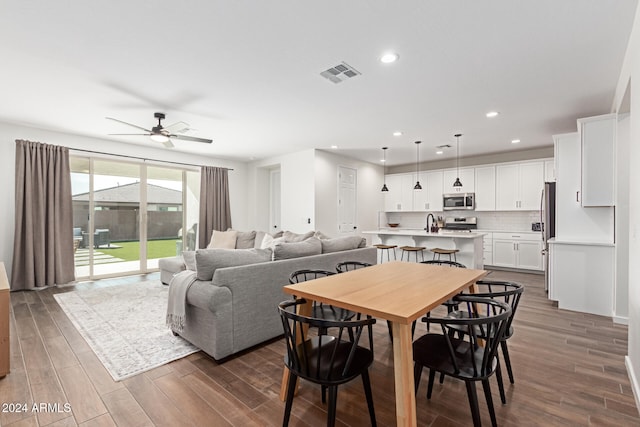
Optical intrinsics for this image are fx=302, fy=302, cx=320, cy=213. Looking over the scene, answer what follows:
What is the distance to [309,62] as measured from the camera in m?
2.85

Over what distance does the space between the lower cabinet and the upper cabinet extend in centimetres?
287

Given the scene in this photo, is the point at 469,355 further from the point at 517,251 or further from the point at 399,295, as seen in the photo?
the point at 517,251

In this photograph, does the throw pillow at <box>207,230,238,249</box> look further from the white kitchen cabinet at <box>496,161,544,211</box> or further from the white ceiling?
the white kitchen cabinet at <box>496,161,544,211</box>

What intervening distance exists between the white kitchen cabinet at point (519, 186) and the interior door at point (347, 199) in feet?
10.5

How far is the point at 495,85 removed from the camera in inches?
131

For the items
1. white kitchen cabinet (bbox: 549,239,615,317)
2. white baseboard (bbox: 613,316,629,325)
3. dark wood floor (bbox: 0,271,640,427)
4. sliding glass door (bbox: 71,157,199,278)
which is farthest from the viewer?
sliding glass door (bbox: 71,157,199,278)

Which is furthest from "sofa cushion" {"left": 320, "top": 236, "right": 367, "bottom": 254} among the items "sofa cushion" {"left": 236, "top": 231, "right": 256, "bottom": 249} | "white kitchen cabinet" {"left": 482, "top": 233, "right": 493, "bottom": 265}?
"white kitchen cabinet" {"left": 482, "top": 233, "right": 493, "bottom": 265}

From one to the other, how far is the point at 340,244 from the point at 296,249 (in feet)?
2.73

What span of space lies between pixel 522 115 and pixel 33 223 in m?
7.65

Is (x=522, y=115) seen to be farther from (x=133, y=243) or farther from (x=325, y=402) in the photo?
(x=133, y=243)

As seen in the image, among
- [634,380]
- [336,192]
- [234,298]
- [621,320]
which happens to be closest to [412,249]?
[336,192]

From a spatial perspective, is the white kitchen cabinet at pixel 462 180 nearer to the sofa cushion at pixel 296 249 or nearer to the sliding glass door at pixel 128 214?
the sofa cushion at pixel 296 249

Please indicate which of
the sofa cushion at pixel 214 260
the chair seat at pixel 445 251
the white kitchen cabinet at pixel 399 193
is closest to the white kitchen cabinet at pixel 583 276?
the chair seat at pixel 445 251

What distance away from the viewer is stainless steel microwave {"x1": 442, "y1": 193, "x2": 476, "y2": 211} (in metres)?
7.00
